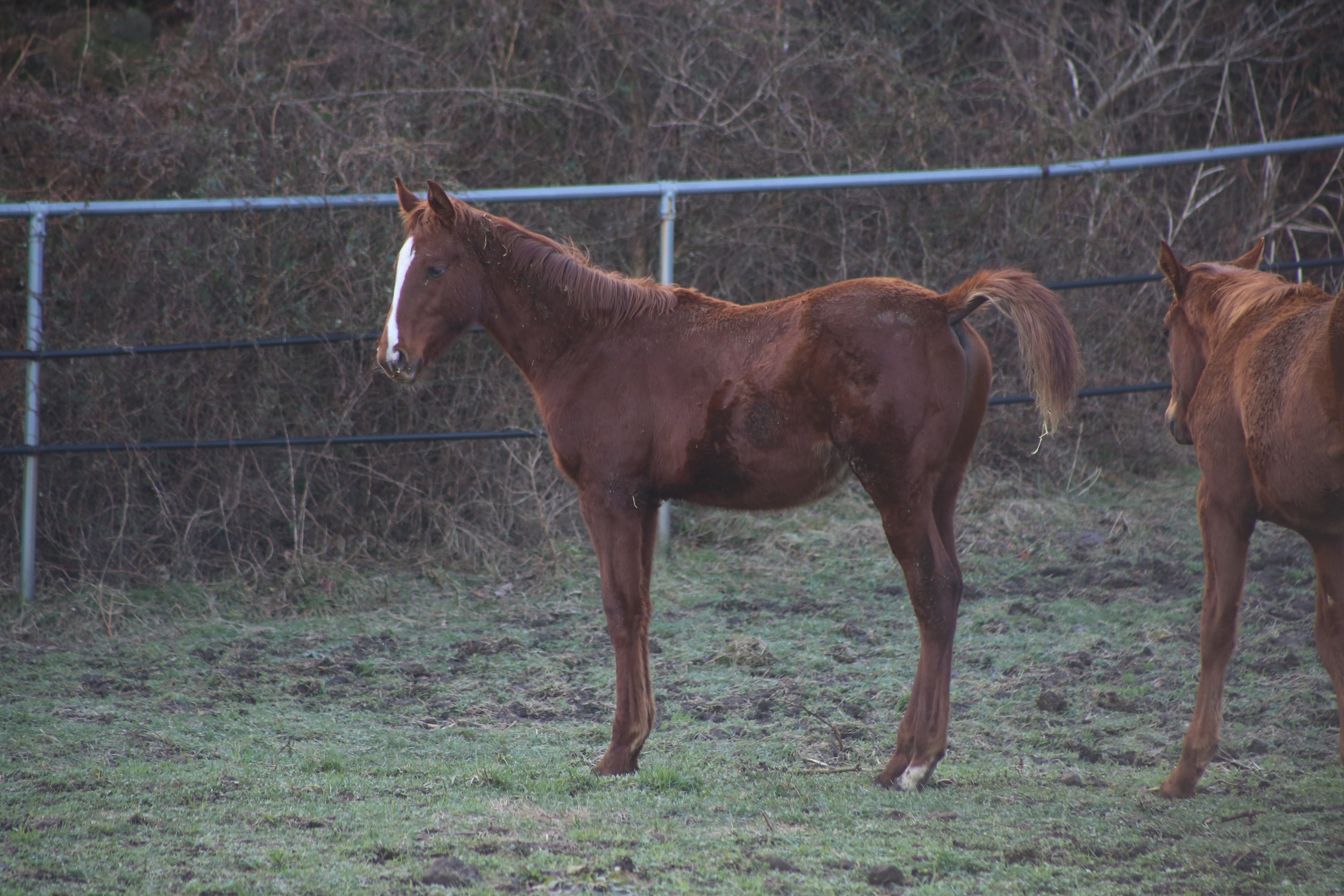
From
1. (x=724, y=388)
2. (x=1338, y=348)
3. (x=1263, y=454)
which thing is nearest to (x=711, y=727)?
(x=724, y=388)

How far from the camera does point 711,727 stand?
428 cm

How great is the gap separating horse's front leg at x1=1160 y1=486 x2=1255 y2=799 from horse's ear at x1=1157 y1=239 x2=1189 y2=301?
84cm

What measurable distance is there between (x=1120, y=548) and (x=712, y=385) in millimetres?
3457

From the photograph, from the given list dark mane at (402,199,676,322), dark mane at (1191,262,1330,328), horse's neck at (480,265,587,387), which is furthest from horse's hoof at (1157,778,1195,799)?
horse's neck at (480,265,587,387)

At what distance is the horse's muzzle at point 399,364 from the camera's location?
12.8 ft

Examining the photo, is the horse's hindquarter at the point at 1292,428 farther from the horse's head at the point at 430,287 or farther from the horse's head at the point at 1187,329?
the horse's head at the point at 430,287

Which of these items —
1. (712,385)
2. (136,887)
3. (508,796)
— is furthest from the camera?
(712,385)

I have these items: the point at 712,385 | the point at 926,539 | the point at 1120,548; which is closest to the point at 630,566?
the point at 712,385

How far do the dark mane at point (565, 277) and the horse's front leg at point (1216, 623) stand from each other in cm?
198

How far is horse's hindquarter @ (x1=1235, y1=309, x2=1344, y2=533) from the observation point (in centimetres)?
319

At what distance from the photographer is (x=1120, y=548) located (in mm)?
6152

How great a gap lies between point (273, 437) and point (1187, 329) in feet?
15.4

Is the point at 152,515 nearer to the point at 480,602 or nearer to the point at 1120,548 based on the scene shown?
the point at 480,602

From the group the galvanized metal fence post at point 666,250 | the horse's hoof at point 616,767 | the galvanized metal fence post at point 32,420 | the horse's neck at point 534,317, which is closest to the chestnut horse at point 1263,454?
the horse's hoof at point 616,767
